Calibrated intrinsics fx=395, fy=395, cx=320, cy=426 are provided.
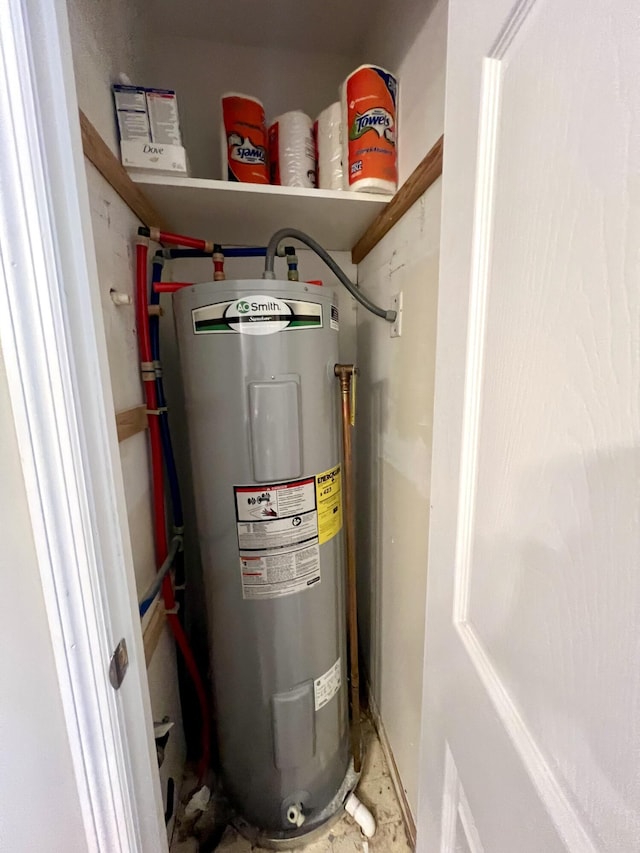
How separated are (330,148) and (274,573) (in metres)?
1.14

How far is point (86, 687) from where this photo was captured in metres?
0.49

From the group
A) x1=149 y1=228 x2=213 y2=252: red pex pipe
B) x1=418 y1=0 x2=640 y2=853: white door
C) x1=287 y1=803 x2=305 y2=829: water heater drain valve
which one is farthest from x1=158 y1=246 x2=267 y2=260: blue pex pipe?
x1=287 y1=803 x2=305 y2=829: water heater drain valve

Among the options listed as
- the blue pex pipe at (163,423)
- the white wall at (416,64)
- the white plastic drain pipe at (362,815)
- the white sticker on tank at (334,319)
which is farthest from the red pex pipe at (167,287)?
the white plastic drain pipe at (362,815)

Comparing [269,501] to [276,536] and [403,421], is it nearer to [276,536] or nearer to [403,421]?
[276,536]

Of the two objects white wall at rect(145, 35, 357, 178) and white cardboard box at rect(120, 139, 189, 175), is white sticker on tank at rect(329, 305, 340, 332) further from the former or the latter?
white wall at rect(145, 35, 357, 178)

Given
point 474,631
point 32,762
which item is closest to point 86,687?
point 32,762

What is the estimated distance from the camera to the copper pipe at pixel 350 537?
105cm

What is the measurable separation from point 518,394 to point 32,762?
66cm

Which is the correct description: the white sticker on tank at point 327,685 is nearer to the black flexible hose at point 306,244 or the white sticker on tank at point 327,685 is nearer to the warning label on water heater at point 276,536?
the warning label on water heater at point 276,536

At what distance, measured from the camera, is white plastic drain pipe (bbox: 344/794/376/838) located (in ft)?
3.63

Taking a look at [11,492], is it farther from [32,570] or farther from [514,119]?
[514,119]

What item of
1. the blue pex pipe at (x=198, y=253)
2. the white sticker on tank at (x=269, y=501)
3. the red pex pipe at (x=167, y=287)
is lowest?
the white sticker on tank at (x=269, y=501)

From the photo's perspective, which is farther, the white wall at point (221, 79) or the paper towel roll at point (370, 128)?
the white wall at point (221, 79)

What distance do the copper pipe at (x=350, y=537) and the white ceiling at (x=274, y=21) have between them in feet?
3.26
